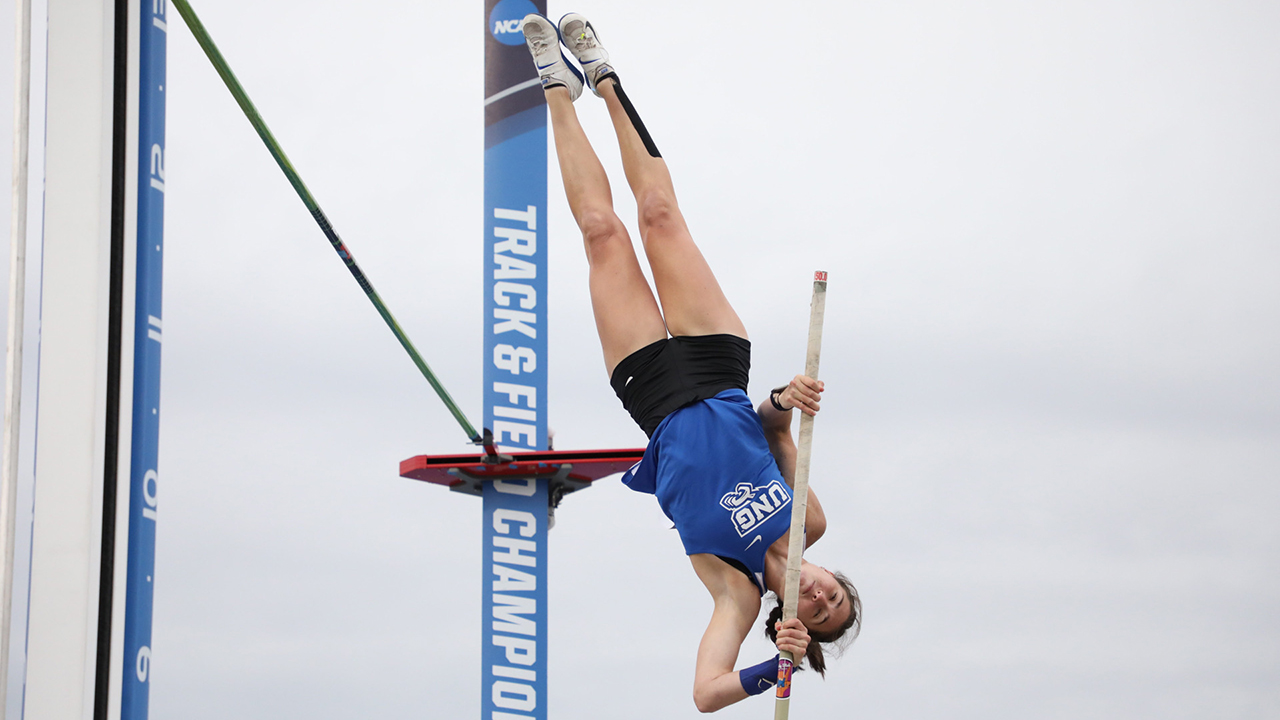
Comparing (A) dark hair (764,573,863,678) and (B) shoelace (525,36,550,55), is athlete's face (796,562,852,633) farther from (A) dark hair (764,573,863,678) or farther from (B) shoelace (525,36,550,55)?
(B) shoelace (525,36,550,55)

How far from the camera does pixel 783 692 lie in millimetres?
3756

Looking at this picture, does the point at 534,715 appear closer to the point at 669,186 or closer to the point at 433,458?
the point at 433,458

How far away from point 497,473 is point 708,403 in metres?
1.69

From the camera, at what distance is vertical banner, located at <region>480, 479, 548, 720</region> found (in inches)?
224

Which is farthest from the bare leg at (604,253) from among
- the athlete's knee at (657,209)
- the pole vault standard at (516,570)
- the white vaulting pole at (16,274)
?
the white vaulting pole at (16,274)

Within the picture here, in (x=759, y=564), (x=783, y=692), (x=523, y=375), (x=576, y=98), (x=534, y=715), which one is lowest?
(x=534, y=715)

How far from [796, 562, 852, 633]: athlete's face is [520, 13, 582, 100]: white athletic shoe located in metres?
2.16

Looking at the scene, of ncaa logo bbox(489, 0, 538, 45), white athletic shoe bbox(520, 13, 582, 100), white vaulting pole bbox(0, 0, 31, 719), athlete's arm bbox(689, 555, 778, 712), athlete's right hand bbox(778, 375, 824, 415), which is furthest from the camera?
ncaa logo bbox(489, 0, 538, 45)

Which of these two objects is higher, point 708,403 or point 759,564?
point 708,403

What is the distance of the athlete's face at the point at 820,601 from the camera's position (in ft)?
14.0

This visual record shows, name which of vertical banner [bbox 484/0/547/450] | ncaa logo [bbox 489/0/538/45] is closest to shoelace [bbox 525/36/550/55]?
vertical banner [bbox 484/0/547/450]

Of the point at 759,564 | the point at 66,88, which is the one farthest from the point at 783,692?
the point at 66,88

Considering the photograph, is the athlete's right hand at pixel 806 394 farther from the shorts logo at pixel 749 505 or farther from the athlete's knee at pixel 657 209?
the athlete's knee at pixel 657 209

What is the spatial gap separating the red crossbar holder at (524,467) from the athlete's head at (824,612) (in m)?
1.33
